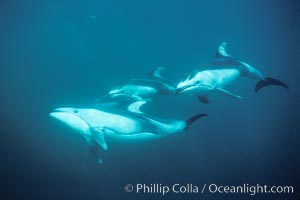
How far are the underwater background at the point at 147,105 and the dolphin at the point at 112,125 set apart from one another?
0.52m

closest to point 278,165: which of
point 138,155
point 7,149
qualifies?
point 138,155

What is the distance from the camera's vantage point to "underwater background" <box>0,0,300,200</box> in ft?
21.1

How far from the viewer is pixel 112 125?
18.4ft

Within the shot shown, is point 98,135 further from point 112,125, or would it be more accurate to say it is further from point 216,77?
point 216,77

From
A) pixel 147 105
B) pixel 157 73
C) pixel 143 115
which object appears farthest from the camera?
pixel 147 105

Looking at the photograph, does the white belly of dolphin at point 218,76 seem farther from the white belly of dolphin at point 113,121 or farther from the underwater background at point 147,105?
the white belly of dolphin at point 113,121

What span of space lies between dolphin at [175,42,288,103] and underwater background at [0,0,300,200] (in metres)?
1.14

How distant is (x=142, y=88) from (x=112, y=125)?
1.22 m

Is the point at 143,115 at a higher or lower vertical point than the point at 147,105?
lower

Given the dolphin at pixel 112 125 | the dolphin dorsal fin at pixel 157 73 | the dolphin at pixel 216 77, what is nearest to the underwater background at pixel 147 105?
the dolphin at pixel 112 125

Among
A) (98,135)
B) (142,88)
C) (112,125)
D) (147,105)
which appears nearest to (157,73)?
(142,88)

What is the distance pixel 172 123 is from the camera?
5898 mm

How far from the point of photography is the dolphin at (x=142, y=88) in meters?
6.37

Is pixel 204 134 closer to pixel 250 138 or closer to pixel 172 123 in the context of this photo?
pixel 250 138
